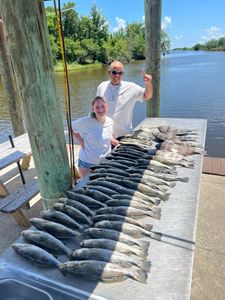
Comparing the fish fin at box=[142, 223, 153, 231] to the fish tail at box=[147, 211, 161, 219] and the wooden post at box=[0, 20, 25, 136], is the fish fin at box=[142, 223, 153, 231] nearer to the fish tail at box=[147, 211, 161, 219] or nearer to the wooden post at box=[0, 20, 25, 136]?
the fish tail at box=[147, 211, 161, 219]

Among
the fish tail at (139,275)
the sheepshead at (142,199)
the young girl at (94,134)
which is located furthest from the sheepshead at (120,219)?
the young girl at (94,134)

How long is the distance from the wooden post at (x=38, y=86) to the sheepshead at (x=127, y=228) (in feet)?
3.14

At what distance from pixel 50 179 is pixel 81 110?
1423 centimetres

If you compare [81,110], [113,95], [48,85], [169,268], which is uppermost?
[48,85]

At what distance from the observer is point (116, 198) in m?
2.71

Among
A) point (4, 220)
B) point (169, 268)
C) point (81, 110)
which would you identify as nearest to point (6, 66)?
point (4, 220)

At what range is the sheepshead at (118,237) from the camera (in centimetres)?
208

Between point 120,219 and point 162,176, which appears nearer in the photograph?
point 120,219

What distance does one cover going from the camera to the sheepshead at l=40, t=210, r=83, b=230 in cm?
234

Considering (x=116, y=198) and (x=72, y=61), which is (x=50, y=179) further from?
(x=72, y=61)

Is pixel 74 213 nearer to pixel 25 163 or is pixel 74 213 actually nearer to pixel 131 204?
pixel 131 204

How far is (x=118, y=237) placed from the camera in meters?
2.15

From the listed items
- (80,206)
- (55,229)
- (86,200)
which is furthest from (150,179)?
(55,229)

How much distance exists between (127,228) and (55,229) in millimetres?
579
